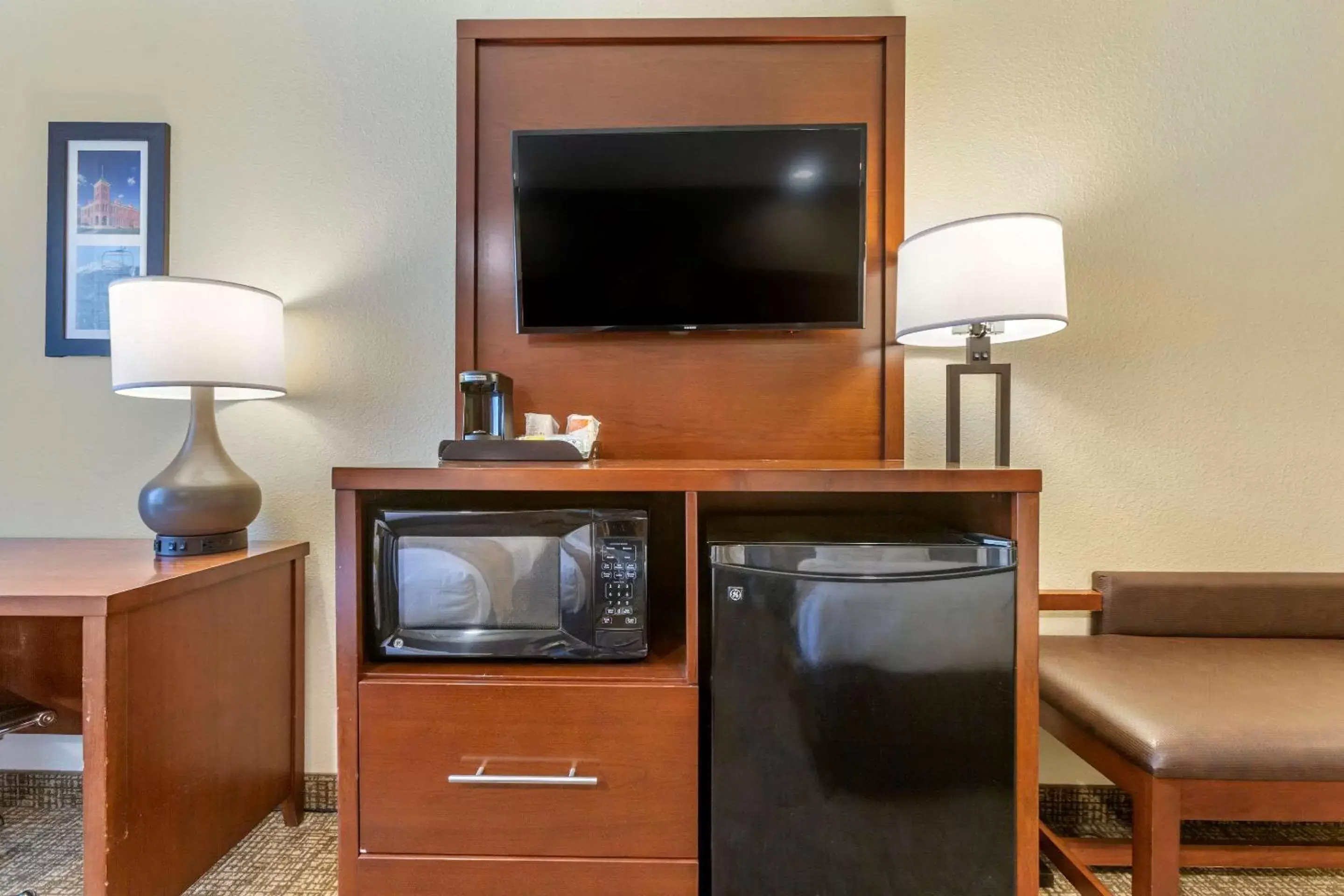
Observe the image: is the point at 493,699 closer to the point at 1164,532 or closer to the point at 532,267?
the point at 532,267

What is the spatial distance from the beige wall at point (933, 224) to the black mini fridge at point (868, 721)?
0.63m

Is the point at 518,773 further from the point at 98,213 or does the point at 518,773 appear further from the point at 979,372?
the point at 98,213

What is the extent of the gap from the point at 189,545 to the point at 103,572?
0.14 metres

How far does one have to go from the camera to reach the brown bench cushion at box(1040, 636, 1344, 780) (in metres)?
0.91

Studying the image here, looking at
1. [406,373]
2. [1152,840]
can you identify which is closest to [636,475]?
[406,373]

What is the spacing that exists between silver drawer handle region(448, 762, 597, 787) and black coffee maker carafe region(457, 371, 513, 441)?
2.10ft

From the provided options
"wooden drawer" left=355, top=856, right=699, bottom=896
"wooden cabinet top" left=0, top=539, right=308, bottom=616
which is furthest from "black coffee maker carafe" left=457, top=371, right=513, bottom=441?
"wooden drawer" left=355, top=856, right=699, bottom=896

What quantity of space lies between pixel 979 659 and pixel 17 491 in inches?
89.1

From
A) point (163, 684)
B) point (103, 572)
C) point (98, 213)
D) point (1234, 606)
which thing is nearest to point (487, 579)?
point (163, 684)

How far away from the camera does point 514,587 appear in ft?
3.43

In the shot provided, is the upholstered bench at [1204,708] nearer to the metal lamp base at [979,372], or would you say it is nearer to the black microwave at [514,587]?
the metal lamp base at [979,372]

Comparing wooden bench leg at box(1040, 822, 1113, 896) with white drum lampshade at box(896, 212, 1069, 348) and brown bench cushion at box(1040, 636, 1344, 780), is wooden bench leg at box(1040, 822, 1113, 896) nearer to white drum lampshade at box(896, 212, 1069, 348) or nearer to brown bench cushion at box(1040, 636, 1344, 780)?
brown bench cushion at box(1040, 636, 1344, 780)

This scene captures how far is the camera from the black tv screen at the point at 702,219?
1.38m

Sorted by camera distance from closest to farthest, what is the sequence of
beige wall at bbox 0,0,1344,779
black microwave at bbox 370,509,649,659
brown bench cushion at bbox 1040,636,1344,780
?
brown bench cushion at bbox 1040,636,1344,780 → black microwave at bbox 370,509,649,659 → beige wall at bbox 0,0,1344,779
